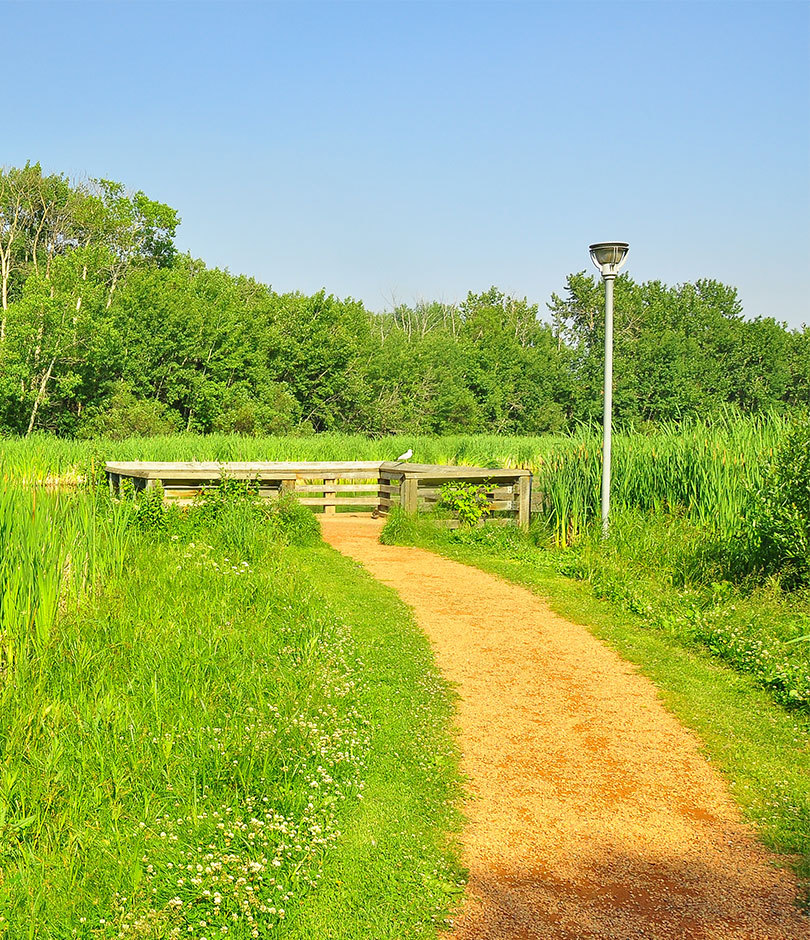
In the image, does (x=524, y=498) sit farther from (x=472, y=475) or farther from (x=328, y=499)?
(x=328, y=499)

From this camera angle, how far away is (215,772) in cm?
455

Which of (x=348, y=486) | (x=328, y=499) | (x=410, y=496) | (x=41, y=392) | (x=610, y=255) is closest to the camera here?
(x=610, y=255)

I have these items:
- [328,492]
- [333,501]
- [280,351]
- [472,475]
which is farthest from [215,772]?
[280,351]

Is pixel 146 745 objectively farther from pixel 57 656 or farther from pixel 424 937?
pixel 424 937

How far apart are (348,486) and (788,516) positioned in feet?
31.5

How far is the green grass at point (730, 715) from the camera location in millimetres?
4707

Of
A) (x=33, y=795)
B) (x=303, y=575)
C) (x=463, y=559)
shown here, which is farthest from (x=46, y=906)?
(x=463, y=559)

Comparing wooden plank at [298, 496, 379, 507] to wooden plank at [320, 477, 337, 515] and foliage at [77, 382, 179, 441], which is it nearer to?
wooden plank at [320, 477, 337, 515]

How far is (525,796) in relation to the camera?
4906 millimetres

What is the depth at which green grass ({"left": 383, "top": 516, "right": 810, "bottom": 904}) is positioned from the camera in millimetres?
4707

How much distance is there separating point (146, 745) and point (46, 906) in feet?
3.87

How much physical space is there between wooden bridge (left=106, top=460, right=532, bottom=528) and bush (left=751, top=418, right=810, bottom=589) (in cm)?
499

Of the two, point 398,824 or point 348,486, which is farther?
point 348,486

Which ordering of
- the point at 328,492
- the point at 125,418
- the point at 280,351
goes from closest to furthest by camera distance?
the point at 328,492, the point at 125,418, the point at 280,351
